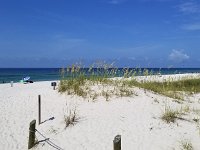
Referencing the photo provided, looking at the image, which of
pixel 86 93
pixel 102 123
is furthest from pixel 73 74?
pixel 102 123

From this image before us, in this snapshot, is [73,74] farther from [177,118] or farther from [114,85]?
[177,118]

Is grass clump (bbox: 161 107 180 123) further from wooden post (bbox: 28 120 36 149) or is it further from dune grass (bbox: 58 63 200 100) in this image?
wooden post (bbox: 28 120 36 149)

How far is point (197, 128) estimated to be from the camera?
966 centimetres

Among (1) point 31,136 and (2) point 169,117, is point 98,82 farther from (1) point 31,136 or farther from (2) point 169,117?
(1) point 31,136

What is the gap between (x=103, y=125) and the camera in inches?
390

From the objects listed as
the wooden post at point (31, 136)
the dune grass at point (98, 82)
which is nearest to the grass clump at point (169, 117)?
the dune grass at point (98, 82)

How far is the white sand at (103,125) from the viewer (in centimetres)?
873

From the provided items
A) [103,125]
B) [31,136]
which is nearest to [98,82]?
[103,125]

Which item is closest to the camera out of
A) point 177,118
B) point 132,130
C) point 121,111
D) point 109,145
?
point 109,145

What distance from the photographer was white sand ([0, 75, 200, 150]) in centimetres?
873

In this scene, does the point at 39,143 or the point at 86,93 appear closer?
the point at 39,143

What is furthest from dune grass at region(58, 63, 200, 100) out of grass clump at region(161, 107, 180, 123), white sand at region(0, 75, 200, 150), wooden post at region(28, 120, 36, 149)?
wooden post at region(28, 120, 36, 149)

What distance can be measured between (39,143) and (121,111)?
3410 mm

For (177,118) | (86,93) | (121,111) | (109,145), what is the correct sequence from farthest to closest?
(86,93) → (121,111) → (177,118) → (109,145)
